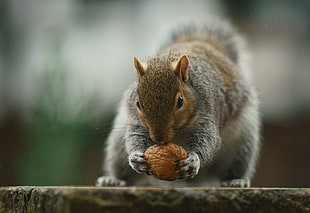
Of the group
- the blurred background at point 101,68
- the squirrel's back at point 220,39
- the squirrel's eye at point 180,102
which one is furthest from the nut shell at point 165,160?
the blurred background at point 101,68

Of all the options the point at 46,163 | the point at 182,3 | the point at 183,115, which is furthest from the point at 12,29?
the point at 183,115

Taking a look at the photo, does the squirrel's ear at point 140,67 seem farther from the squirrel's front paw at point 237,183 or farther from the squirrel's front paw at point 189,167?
the squirrel's front paw at point 237,183

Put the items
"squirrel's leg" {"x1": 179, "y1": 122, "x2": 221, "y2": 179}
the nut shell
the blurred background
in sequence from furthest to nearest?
the blurred background < "squirrel's leg" {"x1": 179, "y1": 122, "x2": 221, "y2": 179} < the nut shell

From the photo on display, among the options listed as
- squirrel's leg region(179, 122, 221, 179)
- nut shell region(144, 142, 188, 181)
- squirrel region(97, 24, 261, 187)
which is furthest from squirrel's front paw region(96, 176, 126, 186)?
nut shell region(144, 142, 188, 181)

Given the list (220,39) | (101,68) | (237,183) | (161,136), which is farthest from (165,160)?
(101,68)

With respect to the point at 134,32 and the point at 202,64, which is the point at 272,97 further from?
the point at 202,64

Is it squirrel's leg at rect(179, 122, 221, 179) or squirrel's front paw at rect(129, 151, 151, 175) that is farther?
squirrel's leg at rect(179, 122, 221, 179)

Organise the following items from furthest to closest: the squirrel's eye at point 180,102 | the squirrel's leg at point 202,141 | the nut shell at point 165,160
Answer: the squirrel's leg at point 202,141, the squirrel's eye at point 180,102, the nut shell at point 165,160

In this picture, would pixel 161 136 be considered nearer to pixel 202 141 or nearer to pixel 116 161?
pixel 202 141

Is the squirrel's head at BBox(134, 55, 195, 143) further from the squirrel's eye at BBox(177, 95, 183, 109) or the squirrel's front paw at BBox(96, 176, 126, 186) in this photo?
the squirrel's front paw at BBox(96, 176, 126, 186)
